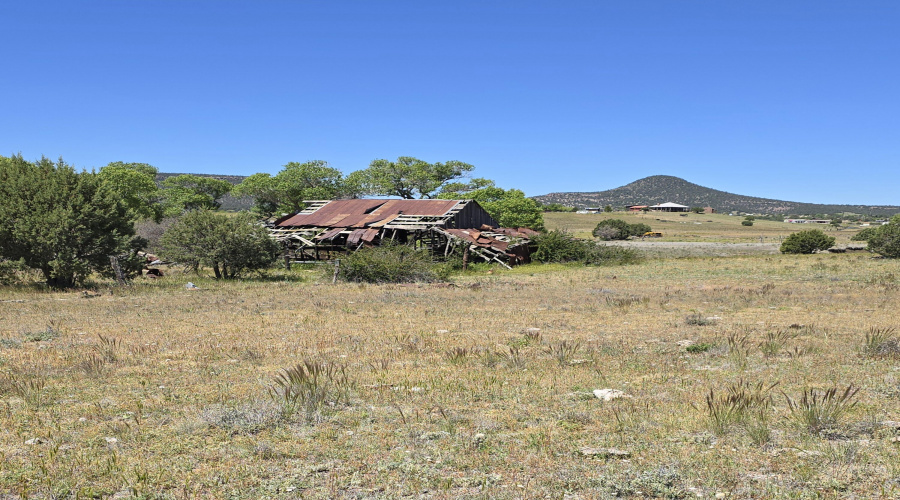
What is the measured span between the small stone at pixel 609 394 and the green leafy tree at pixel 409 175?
58.6 meters

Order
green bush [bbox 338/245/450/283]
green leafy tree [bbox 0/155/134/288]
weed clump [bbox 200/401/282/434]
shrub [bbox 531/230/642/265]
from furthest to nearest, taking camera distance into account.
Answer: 1. shrub [bbox 531/230/642/265]
2. green bush [bbox 338/245/450/283]
3. green leafy tree [bbox 0/155/134/288]
4. weed clump [bbox 200/401/282/434]

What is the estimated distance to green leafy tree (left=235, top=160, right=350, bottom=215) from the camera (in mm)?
67500

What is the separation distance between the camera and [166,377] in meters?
7.79

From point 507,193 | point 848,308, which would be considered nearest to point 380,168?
point 507,193

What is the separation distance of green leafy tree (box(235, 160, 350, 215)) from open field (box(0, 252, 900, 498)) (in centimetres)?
5478

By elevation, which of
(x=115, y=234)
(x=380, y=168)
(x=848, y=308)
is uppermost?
(x=380, y=168)

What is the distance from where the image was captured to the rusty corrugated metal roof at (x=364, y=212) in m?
40.1

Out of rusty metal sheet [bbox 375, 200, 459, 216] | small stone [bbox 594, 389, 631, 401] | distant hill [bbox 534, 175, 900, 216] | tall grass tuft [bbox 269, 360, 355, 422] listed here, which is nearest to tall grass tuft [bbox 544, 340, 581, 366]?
small stone [bbox 594, 389, 631, 401]

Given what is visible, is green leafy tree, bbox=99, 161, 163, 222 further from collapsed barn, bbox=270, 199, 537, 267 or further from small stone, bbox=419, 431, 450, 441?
small stone, bbox=419, 431, 450, 441

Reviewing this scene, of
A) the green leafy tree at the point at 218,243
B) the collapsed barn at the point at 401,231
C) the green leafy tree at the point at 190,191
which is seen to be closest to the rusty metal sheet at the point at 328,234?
the collapsed barn at the point at 401,231

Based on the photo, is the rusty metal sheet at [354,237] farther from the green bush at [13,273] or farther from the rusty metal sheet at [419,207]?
the green bush at [13,273]

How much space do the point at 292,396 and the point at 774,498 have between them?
181 inches

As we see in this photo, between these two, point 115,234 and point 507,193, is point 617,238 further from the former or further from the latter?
point 115,234

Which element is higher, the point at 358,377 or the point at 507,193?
the point at 507,193
